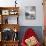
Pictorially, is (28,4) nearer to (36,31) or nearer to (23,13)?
(23,13)

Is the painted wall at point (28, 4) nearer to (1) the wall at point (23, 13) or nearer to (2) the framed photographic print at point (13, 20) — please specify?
(1) the wall at point (23, 13)

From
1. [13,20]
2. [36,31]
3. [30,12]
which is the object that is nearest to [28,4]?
[30,12]

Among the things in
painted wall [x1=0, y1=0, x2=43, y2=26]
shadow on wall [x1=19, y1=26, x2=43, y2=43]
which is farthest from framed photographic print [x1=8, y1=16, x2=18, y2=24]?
shadow on wall [x1=19, y1=26, x2=43, y2=43]

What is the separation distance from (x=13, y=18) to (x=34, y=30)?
31.1 inches

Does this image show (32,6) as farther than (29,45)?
Yes

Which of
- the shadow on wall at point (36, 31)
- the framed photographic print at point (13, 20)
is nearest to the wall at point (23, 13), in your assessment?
the shadow on wall at point (36, 31)

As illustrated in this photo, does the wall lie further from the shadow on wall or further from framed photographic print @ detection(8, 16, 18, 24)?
framed photographic print @ detection(8, 16, 18, 24)

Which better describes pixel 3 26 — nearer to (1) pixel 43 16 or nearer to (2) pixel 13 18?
(2) pixel 13 18

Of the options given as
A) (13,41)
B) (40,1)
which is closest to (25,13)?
(40,1)

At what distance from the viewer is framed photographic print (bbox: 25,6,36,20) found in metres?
5.11

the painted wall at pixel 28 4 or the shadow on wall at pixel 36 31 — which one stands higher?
Answer: the painted wall at pixel 28 4

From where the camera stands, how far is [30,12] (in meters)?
5.13

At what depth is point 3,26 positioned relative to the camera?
200 inches

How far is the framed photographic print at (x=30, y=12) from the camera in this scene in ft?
16.8
